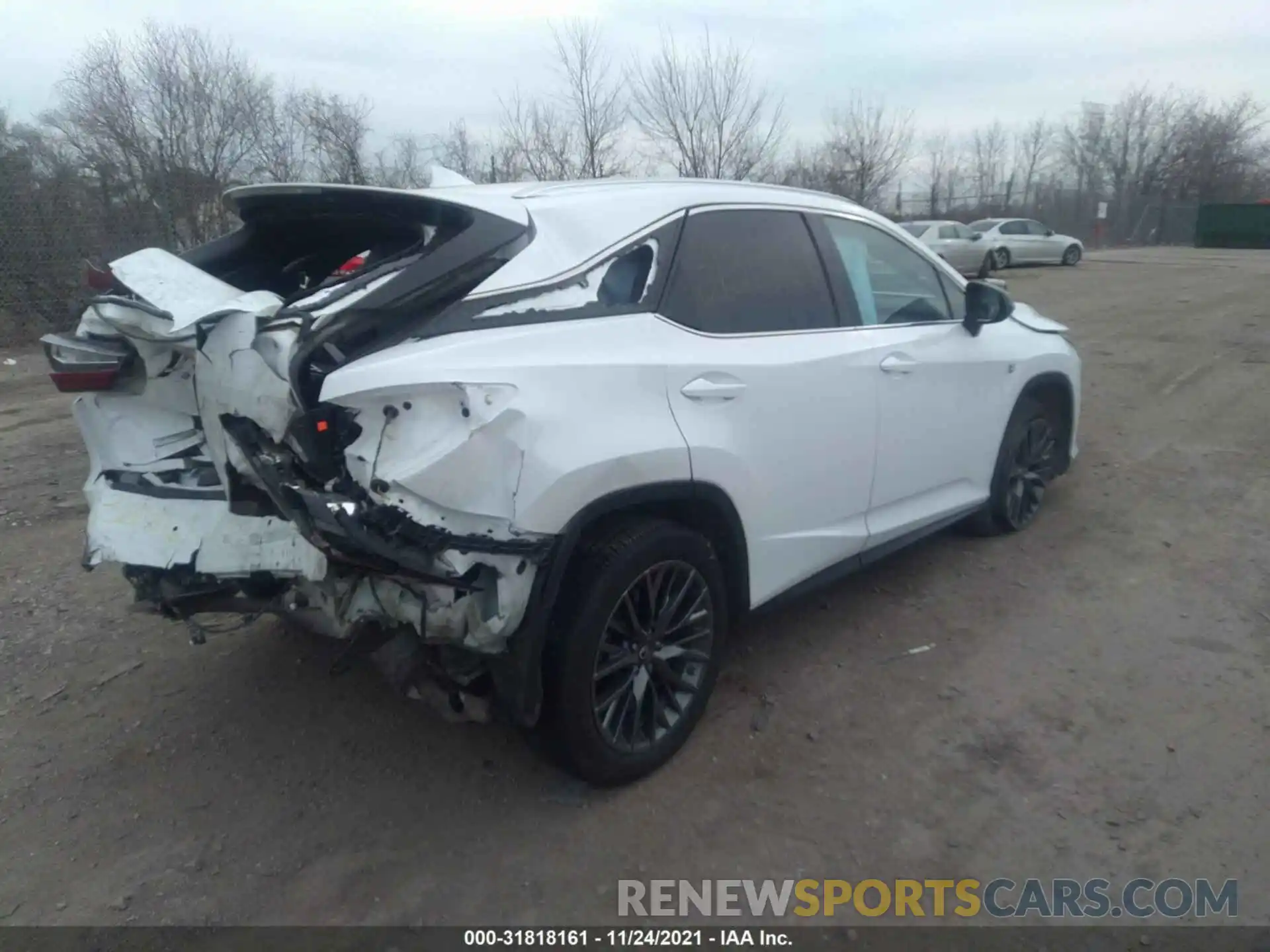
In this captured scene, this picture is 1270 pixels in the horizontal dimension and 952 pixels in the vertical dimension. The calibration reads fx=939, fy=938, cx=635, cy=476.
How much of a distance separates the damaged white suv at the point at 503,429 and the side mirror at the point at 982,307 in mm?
858

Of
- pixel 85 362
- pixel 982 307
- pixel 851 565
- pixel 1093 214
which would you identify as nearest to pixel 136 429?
pixel 85 362

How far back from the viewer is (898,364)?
12.9 ft

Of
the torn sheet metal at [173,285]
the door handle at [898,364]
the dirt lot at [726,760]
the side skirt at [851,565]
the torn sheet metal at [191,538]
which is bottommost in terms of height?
the dirt lot at [726,760]

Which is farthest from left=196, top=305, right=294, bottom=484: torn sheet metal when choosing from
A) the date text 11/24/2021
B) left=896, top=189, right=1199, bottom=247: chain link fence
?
left=896, top=189, right=1199, bottom=247: chain link fence

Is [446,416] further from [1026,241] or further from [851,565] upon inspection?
[1026,241]

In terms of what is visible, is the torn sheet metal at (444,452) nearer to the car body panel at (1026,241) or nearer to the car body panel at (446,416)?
the car body panel at (446,416)

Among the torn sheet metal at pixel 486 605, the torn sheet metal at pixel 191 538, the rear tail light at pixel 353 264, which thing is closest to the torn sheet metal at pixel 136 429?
the torn sheet metal at pixel 191 538

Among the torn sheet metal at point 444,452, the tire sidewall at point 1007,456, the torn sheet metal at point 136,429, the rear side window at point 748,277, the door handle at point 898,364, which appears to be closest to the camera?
the torn sheet metal at point 444,452

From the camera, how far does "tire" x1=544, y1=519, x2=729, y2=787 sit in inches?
111

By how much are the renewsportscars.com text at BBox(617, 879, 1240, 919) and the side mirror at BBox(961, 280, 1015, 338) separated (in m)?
2.58

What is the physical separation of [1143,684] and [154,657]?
406 centimetres

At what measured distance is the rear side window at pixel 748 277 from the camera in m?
3.26

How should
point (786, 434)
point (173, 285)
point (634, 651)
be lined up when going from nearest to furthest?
point (173, 285) < point (634, 651) < point (786, 434)

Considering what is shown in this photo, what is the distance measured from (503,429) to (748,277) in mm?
1371
